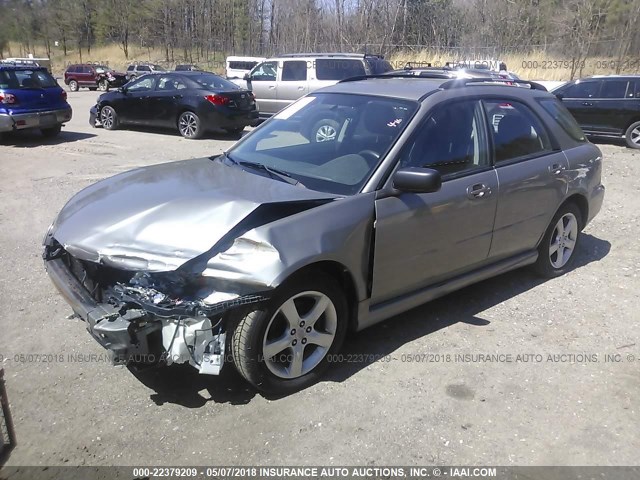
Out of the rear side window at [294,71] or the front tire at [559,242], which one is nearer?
the front tire at [559,242]

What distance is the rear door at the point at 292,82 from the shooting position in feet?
47.0

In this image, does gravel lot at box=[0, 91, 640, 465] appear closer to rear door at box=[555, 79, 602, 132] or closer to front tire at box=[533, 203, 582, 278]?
front tire at box=[533, 203, 582, 278]

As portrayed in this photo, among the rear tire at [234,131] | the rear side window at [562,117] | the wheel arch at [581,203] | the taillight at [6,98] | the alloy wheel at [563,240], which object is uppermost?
the rear side window at [562,117]

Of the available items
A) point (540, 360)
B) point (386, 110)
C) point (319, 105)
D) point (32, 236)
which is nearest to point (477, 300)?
point (540, 360)

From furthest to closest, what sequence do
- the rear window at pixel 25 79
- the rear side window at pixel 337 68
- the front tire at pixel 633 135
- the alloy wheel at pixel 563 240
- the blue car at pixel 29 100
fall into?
the rear side window at pixel 337 68 → the front tire at pixel 633 135 → the rear window at pixel 25 79 → the blue car at pixel 29 100 → the alloy wheel at pixel 563 240

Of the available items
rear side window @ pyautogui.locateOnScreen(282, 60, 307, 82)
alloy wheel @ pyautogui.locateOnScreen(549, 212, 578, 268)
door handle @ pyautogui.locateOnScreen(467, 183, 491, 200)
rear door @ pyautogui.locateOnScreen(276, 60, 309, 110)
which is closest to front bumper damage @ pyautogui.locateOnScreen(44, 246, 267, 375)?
door handle @ pyautogui.locateOnScreen(467, 183, 491, 200)

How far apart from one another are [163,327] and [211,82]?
11.7 m

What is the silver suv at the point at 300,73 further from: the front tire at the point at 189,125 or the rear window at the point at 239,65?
the rear window at the point at 239,65

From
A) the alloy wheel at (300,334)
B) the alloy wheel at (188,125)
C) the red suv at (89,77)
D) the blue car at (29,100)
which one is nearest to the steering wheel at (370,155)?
the alloy wheel at (300,334)

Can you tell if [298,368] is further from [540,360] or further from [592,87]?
[592,87]

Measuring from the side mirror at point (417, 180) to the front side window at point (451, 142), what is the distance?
22 cm

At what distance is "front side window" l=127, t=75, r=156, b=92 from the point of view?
1386 centimetres

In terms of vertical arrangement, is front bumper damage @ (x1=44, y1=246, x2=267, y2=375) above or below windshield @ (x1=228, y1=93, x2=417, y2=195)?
below

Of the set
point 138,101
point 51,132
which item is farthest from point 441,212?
point 51,132
